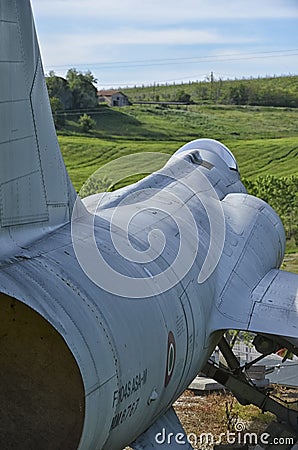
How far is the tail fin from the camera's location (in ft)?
18.7

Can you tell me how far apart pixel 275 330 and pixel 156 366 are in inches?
98.0

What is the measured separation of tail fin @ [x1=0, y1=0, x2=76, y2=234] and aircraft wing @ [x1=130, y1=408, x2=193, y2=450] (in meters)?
2.39

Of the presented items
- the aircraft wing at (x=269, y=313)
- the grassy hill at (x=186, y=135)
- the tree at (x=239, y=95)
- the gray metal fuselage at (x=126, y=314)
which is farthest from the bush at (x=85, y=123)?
the aircraft wing at (x=269, y=313)

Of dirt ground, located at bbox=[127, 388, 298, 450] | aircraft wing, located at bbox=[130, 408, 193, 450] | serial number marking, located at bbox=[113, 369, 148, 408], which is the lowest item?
dirt ground, located at bbox=[127, 388, 298, 450]

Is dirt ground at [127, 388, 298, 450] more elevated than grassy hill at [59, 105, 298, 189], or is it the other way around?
grassy hill at [59, 105, 298, 189]

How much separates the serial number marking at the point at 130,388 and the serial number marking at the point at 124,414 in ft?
0.41

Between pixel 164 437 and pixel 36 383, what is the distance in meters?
2.16

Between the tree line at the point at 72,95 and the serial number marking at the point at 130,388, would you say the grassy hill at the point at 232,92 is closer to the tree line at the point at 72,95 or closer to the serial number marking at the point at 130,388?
the tree line at the point at 72,95

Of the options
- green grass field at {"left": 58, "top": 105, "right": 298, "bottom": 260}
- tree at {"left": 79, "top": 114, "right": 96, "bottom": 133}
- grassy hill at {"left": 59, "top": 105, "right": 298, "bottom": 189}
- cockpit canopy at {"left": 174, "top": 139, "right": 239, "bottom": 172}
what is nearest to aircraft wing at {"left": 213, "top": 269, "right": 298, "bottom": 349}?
cockpit canopy at {"left": 174, "top": 139, "right": 239, "bottom": 172}

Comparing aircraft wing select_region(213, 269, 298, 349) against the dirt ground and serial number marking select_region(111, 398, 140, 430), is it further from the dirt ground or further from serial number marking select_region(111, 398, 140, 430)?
serial number marking select_region(111, 398, 140, 430)

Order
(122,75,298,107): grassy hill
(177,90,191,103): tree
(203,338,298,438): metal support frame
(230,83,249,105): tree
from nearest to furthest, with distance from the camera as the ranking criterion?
(203,338,298,438): metal support frame, (122,75,298,107): grassy hill, (230,83,249,105): tree, (177,90,191,103): tree

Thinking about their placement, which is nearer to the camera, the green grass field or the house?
the green grass field

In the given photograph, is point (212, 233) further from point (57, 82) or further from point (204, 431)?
point (57, 82)

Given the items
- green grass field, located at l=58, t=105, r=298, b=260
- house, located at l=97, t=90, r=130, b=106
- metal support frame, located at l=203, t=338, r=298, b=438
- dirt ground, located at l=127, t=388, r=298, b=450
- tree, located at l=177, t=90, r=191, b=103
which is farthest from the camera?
tree, located at l=177, t=90, r=191, b=103
